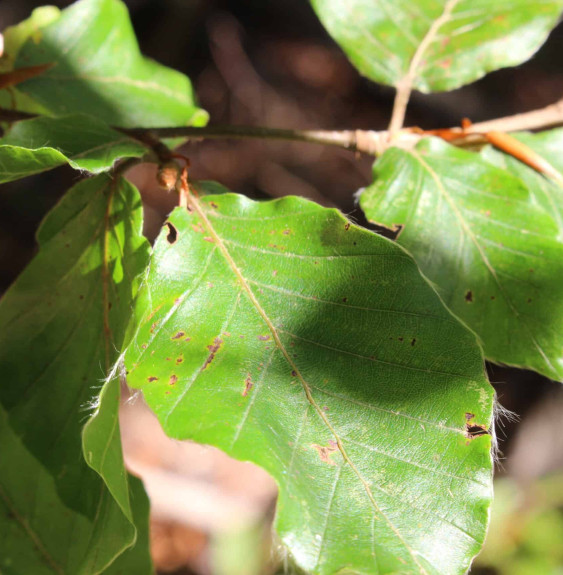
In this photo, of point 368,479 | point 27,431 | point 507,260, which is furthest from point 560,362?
point 27,431

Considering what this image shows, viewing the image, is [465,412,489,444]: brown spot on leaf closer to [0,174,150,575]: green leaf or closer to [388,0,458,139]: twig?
[0,174,150,575]: green leaf

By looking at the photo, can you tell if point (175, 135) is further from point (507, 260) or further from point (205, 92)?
point (205, 92)

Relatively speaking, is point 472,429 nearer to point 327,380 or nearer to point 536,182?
point 327,380

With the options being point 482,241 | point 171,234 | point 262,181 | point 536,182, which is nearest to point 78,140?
point 171,234

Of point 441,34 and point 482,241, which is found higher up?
point 441,34

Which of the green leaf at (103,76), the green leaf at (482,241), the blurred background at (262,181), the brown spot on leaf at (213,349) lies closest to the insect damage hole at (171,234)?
the brown spot on leaf at (213,349)

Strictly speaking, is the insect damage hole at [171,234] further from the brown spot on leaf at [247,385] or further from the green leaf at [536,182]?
the green leaf at [536,182]
